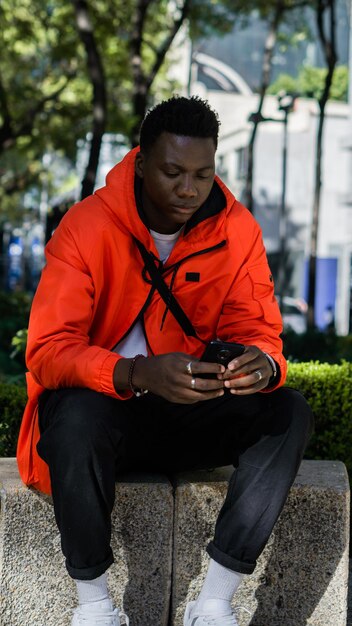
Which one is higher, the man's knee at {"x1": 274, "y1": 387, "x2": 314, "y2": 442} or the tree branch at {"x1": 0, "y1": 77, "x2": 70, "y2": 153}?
the man's knee at {"x1": 274, "y1": 387, "x2": 314, "y2": 442}

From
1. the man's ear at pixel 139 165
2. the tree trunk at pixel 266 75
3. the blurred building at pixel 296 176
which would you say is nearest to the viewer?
the man's ear at pixel 139 165

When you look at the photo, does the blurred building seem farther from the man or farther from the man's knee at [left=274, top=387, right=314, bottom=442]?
the man's knee at [left=274, top=387, right=314, bottom=442]

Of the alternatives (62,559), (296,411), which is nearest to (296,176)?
(62,559)

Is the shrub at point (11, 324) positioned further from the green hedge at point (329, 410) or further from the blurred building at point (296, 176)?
the blurred building at point (296, 176)

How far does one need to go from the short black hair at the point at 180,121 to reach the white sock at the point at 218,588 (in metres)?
1.48

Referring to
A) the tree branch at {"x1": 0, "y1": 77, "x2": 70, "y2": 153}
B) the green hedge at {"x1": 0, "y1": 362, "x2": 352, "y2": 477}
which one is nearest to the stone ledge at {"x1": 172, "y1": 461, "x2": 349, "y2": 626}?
the green hedge at {"x1": 0, "y1": 362, "x2": 352, "y2": 477}

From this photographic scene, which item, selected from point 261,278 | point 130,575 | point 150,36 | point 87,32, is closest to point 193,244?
point 261,278

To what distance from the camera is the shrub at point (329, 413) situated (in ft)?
17.3

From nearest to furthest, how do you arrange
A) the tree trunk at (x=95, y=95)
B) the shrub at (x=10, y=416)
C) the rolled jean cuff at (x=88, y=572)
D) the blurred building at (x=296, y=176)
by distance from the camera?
the rolled jean cuff at (x=88, y=572), the shrub at (x=10, y=416), the tree trunk at (x=95, y=95), the blurred building at (x=296, y=176)

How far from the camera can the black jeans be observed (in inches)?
118

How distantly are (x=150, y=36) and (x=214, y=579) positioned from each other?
19.2 metres

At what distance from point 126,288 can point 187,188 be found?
0.41 meters

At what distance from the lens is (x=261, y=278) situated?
3615 mm

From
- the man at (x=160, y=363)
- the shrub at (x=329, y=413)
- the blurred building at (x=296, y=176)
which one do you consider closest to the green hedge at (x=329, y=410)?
the shrub at (x=329, y=413)
